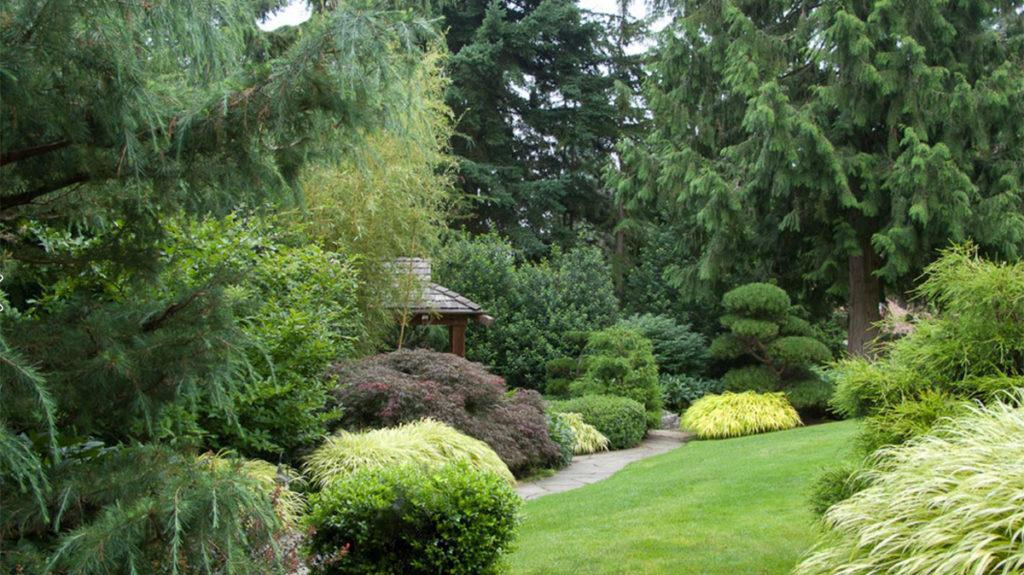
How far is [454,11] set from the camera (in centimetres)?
2102

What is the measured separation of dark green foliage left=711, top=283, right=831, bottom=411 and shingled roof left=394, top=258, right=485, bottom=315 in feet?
14.0

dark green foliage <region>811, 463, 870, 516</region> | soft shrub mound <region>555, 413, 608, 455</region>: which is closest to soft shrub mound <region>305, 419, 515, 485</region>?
dark green foliage <region>811, 463, 870, 516</region>

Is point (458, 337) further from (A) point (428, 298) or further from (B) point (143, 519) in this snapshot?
(B) point (143, 519)

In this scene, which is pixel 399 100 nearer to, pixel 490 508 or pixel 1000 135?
pixel 490 508

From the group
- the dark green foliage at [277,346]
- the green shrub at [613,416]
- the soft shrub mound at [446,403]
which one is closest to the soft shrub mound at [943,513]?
the dark green foliage at [277,346]

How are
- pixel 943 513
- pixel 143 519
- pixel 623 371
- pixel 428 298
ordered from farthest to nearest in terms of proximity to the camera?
pixel 623 371, pixel 428 298, pixel 943 513, pixel 143 519

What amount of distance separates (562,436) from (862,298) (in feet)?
23.0

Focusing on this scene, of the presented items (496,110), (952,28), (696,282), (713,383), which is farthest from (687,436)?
(496,110)

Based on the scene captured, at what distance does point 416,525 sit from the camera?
4434 millimetres

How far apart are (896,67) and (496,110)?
33.3 feet

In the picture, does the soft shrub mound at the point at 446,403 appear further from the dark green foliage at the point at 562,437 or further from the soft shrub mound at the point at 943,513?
the soft shrub mound at the point at 943,513

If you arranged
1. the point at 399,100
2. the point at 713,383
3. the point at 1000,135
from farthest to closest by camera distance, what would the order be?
the point at 713,383 → the point at 1000,135 → the point at 399,100

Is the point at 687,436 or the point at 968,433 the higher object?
the point at 968,433

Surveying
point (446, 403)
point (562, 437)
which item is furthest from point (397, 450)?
point (562, 437)
